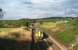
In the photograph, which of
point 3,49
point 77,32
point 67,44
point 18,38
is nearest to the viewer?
point 3,49

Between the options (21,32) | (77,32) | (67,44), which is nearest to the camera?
(21,32)

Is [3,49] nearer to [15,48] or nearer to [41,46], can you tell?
[15,48]

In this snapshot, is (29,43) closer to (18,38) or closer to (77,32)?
(18,38)

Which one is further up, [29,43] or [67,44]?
[29,43]

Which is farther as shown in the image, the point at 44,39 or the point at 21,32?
the point at 21,32

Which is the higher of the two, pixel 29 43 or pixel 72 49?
pixel 29 43

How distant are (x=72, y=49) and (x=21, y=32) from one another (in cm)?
486

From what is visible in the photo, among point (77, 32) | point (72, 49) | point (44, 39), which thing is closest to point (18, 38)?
point (44, 39)

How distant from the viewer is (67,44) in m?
25.4

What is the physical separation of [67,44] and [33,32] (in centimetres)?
598

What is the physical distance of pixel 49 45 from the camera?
2162 cm

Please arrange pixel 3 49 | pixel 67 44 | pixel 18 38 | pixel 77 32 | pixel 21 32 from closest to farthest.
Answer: pixel 3 49 → pixel 18 38 → pixel 21 32 → pixel 67 44 → pixel 77 32

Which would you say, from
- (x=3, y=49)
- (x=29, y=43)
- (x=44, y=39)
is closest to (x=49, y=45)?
(x=44, y=39)

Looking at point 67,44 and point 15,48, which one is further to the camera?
point 67,44
